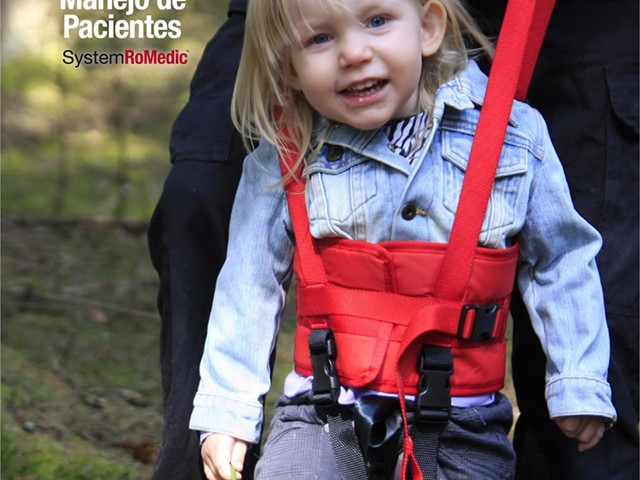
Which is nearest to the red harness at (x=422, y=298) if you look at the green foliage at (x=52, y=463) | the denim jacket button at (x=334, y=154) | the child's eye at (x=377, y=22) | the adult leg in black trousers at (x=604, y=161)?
the denim jacket button at (x=334, y=154)

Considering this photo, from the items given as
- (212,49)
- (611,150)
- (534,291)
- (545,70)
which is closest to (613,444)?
(534,291)

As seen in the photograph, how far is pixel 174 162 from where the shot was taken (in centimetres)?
256

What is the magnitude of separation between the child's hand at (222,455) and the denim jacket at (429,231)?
0.02 m

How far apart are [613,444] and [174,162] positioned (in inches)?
42.2

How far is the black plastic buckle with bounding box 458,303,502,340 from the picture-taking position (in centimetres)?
216

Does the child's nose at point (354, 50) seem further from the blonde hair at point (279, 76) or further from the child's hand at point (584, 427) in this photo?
the child's hand at point (584, 427)

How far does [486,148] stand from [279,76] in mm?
416

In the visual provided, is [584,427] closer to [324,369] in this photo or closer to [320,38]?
Answer: [324,369]

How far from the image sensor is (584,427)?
2.25 metres

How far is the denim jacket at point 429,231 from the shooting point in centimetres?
220

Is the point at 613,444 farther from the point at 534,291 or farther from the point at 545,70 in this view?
the point at 545,70

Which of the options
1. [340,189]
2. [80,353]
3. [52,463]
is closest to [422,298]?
[340,189]

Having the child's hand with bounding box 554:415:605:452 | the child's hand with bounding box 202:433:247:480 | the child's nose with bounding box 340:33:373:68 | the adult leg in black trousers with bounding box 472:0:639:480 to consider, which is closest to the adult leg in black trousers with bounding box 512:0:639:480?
the adult leg in black trousers with bounding box 472:0:639:480

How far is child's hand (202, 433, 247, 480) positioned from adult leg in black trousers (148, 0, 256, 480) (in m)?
0.21
